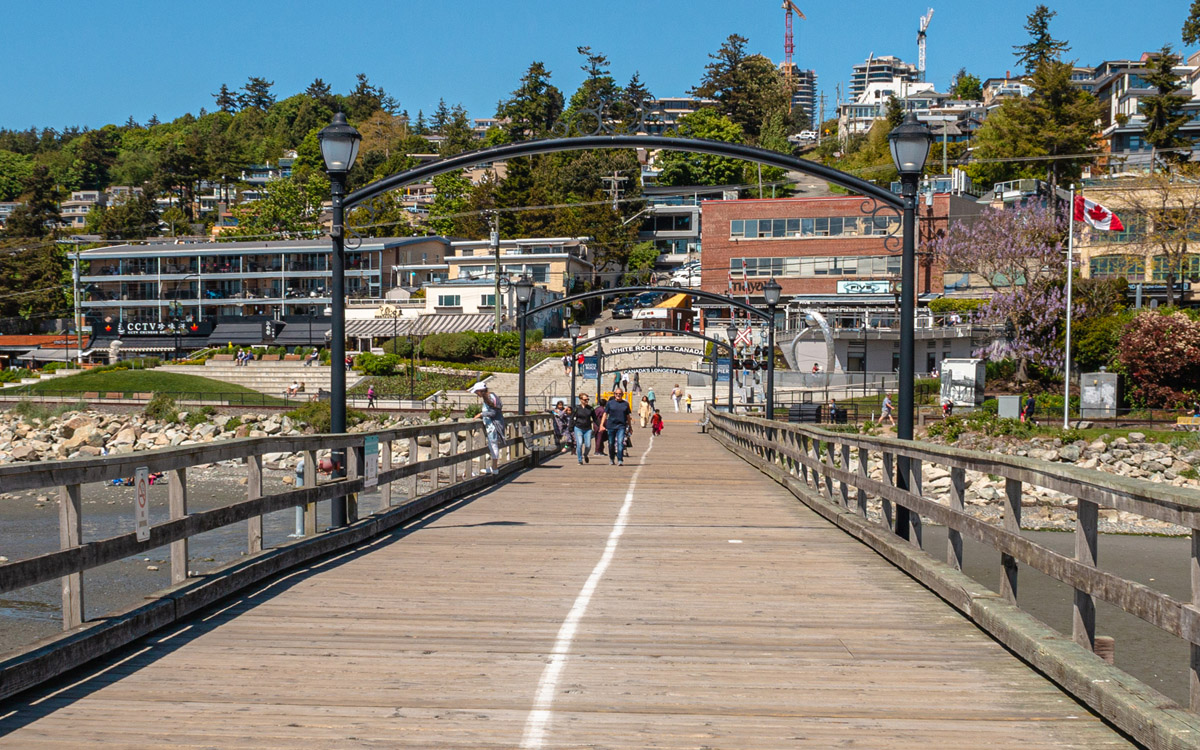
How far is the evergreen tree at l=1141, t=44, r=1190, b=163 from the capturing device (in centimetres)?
7694

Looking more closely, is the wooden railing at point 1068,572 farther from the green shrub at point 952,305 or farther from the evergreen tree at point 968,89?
the evergreen tree at point 968,89

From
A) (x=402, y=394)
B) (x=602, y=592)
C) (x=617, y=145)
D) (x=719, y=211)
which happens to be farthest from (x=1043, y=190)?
(x=602, y=592)

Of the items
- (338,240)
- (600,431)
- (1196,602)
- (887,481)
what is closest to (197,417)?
(600,431)

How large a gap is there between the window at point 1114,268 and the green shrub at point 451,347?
140 feet

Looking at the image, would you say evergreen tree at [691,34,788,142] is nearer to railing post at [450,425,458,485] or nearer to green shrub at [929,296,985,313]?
green shrub at [929,296,985,313]

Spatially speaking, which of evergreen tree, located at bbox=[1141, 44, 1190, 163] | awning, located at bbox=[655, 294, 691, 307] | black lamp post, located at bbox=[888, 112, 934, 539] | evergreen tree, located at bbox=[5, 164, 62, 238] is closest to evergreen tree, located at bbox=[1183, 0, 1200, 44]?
evergreen tree, located at bbox=[1141, 44, 1190, 163]

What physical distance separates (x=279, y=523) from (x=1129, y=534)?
2376cm

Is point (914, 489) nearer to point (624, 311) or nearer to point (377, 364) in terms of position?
point (377, 364)

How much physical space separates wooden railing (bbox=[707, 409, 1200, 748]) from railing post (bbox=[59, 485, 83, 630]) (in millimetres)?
5350

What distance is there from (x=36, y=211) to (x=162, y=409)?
8968cm

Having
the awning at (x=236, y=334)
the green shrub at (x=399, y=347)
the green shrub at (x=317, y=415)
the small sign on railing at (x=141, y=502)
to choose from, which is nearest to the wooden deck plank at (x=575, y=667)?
the small sign on railing at (x=141, y=502)

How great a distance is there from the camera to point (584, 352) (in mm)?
79312

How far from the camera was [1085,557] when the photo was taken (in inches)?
226

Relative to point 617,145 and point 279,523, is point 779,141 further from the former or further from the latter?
point 617,145
